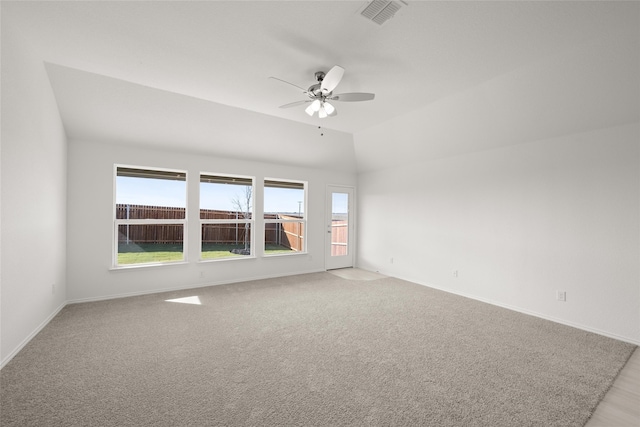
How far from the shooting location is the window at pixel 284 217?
570 centimetres

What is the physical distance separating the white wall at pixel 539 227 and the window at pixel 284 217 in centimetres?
214

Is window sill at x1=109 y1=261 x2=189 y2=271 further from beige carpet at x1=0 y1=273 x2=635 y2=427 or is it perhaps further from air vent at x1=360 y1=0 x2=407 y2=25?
air vent at x1=360 y1=0 x2=407 y2=25

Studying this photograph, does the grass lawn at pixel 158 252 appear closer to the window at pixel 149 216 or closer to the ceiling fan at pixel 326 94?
the window at pixel 149 216

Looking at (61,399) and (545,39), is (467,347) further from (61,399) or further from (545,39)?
(61,399)

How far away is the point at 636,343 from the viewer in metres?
2.91

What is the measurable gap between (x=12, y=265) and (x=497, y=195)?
5625 mm

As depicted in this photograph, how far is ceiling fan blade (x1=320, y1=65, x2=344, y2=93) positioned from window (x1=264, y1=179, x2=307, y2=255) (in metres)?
3.27

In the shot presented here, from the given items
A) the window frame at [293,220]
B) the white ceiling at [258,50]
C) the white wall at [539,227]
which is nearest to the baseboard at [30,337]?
the white ceiling at [258,50]

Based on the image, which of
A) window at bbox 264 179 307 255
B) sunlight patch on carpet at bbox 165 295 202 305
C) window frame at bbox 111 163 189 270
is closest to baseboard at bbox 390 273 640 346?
window at bbox 264 179 307 255

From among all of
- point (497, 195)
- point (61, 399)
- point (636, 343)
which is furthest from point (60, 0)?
point (636, 343)

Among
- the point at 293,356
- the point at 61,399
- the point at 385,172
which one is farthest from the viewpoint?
the point at 385,172

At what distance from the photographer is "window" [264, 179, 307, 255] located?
5.70 metres

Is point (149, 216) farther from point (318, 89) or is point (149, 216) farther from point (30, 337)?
point (318, 89)

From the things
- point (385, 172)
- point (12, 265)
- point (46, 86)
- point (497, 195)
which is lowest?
point (12, 265)
